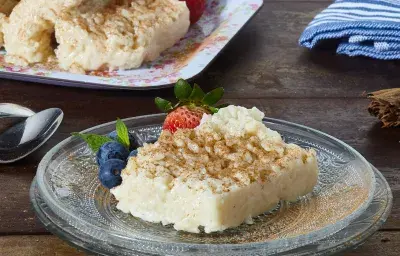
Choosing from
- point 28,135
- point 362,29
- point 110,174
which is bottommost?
point 362,29

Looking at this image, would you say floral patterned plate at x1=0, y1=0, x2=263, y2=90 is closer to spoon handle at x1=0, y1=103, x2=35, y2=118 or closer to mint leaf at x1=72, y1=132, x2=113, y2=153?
spoon handle at x1=0, y1=103, x2=35, y2=118

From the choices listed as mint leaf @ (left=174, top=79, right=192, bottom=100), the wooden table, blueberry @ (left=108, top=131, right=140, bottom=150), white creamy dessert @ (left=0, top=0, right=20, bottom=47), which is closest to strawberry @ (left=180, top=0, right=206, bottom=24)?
the wooden table

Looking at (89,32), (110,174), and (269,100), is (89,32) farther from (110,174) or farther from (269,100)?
(110,174)

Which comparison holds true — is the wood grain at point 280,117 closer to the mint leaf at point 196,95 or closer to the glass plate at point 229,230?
the glass plate at point 229,230

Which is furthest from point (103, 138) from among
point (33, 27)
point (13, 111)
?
point (33, 27)

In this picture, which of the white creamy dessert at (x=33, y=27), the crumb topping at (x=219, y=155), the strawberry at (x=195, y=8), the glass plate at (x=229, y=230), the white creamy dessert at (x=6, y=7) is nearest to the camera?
the glass plate at (x=229, y=230)

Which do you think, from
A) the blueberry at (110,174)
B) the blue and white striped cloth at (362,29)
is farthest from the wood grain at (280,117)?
the blue and white striped cloth at (362,29)

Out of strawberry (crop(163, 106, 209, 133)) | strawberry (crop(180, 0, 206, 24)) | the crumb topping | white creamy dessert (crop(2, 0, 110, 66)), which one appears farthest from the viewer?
strawberry (crop(180, 0, 206, 24))
